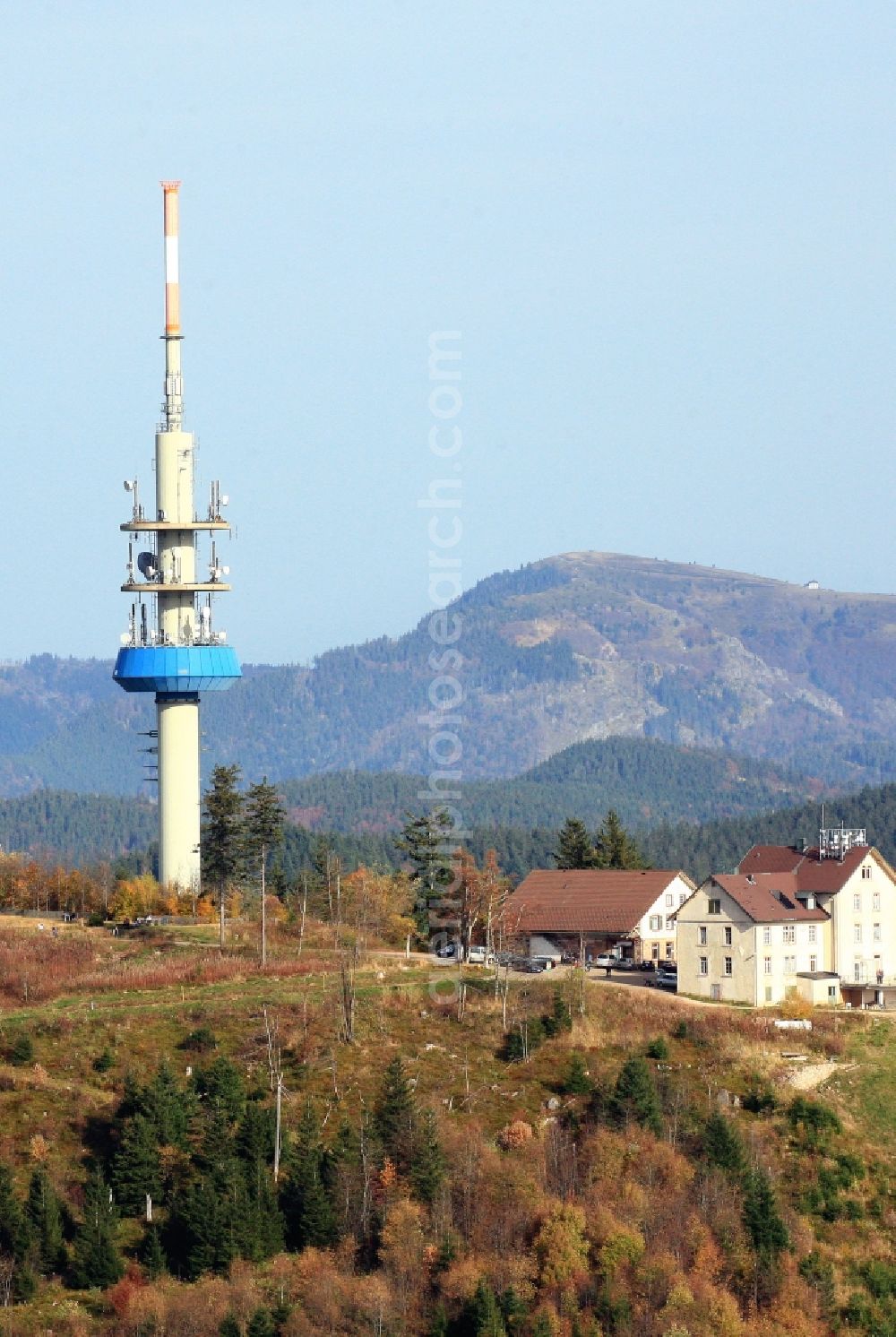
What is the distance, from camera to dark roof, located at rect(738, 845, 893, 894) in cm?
8506

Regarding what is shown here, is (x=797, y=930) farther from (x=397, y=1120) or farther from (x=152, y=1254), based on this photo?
(x=152, y=1254)

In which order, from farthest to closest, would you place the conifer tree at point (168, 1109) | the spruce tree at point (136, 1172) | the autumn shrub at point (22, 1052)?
the autumn shrub at point (22, 1052) → the conifer tree at point (168, 1109) → the spruce tree at point (136, 1172)

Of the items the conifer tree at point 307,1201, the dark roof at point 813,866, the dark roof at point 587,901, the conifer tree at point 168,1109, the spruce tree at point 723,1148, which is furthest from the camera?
the dark roof at point 587,901

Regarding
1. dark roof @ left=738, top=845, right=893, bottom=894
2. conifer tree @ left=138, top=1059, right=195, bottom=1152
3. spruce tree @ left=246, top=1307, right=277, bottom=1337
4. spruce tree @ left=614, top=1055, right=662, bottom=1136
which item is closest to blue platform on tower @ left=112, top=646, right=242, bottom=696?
dark roof @ left=738, top=845, right=893, bottom=894

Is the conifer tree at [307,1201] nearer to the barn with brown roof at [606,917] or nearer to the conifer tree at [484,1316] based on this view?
the conifer tree at [484,1316]

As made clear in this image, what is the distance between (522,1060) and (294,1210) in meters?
11.4

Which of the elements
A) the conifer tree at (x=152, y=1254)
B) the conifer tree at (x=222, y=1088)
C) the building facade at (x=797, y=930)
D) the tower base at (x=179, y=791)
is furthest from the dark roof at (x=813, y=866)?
the conifer tree at (x=152, y=1254)

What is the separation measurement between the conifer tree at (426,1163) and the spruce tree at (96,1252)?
849 cm

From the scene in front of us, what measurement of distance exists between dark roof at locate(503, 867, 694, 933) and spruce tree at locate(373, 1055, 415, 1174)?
20.9 metres

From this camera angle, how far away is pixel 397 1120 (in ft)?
217

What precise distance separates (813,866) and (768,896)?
4.25m

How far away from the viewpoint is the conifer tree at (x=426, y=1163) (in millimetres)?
64312

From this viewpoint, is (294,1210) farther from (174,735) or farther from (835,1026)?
(174,735)

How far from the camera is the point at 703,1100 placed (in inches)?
2793
